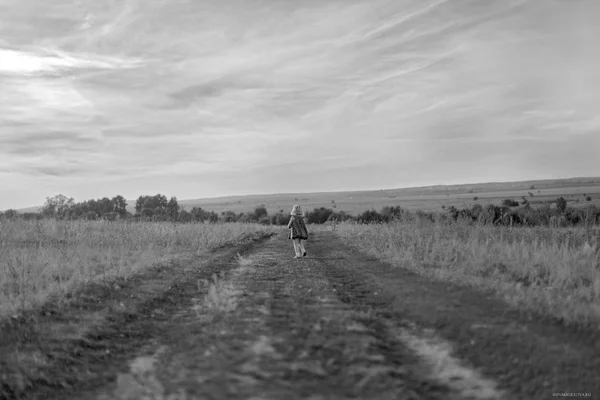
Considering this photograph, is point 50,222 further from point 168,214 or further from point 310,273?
point 310,273

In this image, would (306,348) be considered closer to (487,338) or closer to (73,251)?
(487,338)

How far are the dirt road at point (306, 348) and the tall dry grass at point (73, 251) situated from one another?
1631 mm

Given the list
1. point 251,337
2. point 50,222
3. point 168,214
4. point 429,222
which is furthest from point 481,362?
point 168,214

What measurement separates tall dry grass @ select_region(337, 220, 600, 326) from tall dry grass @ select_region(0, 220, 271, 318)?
338 inches

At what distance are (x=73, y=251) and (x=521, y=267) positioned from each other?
48.3 feet

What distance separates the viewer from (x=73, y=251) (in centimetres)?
1833

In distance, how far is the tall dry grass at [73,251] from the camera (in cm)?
1219

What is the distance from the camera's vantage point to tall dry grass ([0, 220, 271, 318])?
12188mm

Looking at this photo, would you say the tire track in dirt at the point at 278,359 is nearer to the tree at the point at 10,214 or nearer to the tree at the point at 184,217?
the tree at the point at 10,214

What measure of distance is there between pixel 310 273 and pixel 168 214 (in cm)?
2450

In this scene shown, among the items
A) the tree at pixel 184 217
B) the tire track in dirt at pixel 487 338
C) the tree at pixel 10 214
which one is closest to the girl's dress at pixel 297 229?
the tire track in dirt at pixel 487 338

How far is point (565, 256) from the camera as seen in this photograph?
1408 centimetres

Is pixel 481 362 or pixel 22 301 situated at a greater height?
pixel 22 301

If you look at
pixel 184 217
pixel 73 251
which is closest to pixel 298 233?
pixel 73 251
